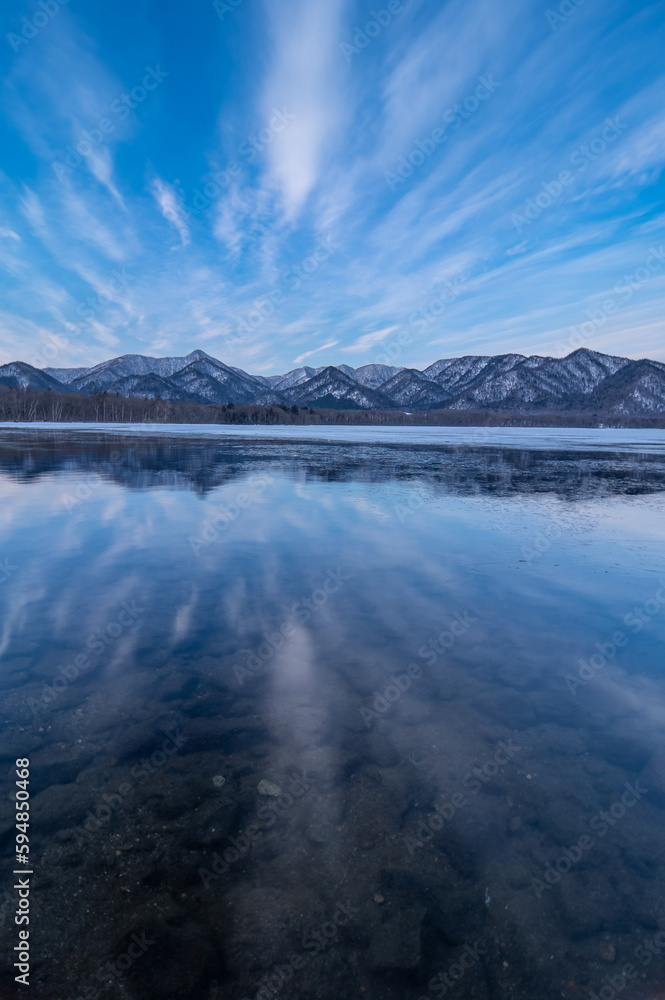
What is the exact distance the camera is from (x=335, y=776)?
5.27 m

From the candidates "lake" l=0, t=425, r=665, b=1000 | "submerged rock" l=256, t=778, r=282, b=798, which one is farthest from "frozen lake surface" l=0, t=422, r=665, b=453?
"submerged rock" l=256, t=778, r=282, b=798

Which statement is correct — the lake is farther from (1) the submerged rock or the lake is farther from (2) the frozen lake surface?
(2) the frozen lake surface

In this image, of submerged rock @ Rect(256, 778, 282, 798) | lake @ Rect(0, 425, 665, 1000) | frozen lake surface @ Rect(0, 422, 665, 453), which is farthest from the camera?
frozen lake surface @ Rect(0, 422, 665, 453)

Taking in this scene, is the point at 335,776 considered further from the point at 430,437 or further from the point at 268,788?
the point at 430,437

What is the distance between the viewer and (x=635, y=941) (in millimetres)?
3752

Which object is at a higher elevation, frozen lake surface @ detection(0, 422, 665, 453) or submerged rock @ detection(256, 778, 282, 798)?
frozen lake surface @ detection(0, 422, 665, 453)

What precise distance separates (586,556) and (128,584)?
41.3 feet

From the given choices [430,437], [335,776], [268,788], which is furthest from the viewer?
[430,437]

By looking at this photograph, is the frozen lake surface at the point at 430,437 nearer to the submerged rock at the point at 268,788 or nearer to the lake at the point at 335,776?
the lake at the point at 335,776

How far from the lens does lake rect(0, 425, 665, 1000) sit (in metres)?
3.56

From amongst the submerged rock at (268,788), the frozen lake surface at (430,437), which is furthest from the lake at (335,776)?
the frozen lake surface at (430,437)

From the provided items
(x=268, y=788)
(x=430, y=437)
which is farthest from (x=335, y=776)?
(x=430, y=437)

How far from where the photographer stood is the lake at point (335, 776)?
356 cm

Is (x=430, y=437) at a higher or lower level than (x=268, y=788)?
higher
